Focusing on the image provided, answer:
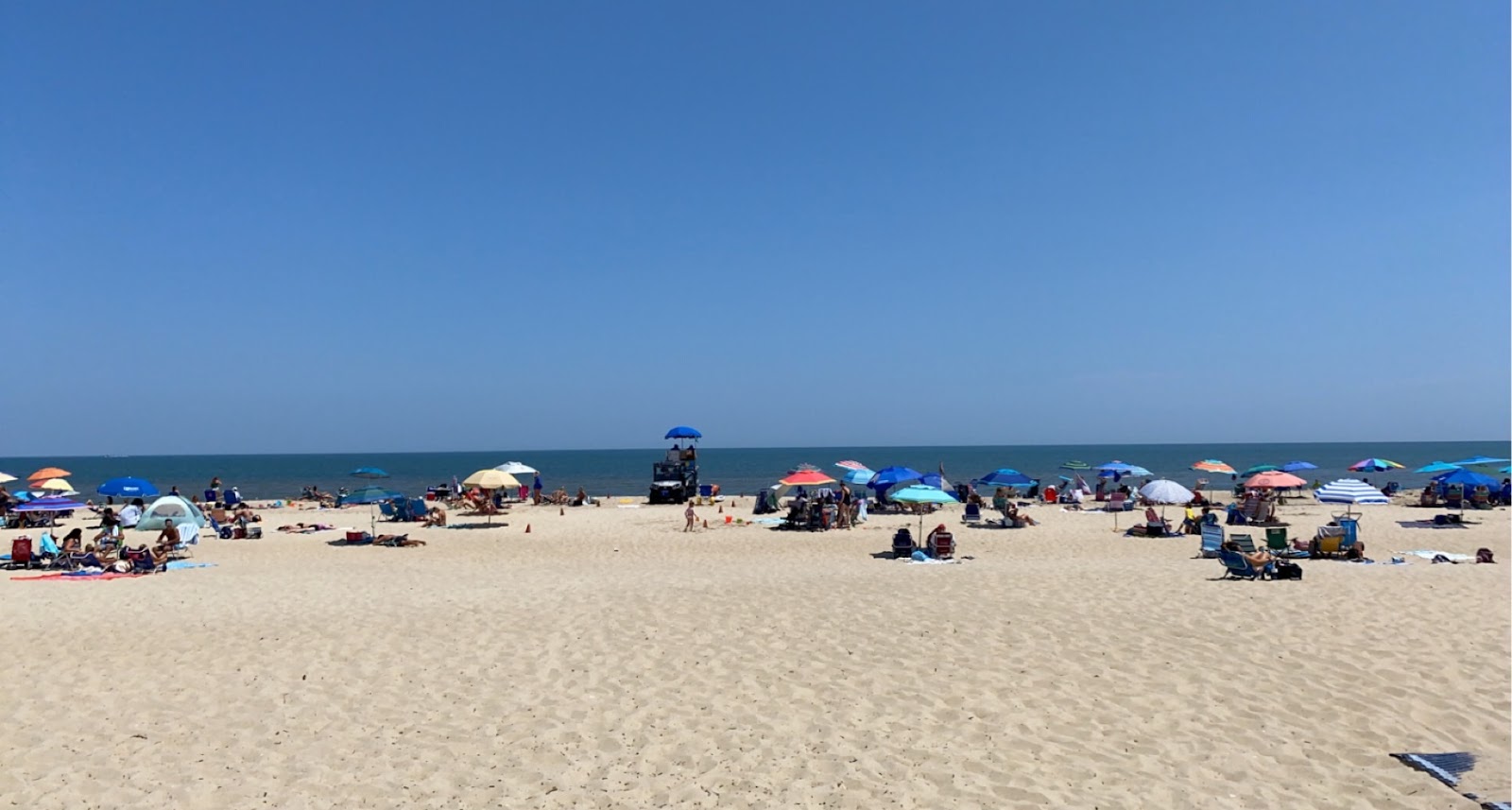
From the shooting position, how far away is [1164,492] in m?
22.5

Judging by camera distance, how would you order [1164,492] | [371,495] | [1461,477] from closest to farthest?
[1461,477], [1164,492], [371,495]

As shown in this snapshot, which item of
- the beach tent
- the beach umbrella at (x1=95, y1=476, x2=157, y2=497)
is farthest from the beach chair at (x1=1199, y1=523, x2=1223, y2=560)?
the beach umbrella at (x1=95, y1=476, x2=157, y2=497)

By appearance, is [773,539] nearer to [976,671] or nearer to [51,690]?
[976,671]

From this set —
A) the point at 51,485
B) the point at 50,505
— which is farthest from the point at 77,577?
the point at 51,485

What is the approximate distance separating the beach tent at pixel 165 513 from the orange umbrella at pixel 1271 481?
85.3ft

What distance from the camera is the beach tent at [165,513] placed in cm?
2066

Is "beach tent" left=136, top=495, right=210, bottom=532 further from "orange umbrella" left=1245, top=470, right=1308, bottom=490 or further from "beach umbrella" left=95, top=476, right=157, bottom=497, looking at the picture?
"orange umbrella" left=1245, top=470, right=1308, bottom=490

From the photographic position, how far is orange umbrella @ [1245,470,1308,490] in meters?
21.3

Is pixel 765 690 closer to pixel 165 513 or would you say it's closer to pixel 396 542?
pixel 396 542

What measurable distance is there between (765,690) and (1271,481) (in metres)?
19.4

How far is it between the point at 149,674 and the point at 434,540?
1260 centimetres

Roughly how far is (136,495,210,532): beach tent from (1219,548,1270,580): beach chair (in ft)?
72.4

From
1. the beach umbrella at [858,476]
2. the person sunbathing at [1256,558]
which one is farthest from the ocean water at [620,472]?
the person sunbathing at [1256,558]

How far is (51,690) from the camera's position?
24.1 ft
